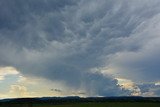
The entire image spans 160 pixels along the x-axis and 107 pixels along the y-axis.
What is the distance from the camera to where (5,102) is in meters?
71.8

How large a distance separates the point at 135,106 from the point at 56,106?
17381mm

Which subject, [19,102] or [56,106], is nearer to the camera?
[19,102]

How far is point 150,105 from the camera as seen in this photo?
7794 cm

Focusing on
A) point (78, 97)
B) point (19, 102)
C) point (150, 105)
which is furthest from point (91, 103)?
point (19, 102)

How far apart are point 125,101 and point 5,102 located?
89.4 ft

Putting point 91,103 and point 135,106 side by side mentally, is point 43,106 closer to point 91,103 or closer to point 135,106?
point 91,103

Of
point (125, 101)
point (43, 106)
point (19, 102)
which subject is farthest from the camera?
point (125, 101)

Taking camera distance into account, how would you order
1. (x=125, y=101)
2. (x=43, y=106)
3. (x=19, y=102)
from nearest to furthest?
(x=19, y=102) < (x=43, y=106) < (x=125, y=101)

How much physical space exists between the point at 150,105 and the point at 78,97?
54.4ft

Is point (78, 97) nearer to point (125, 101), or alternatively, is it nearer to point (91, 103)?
point (91, 103)

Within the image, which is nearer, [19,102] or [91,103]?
[19,102]

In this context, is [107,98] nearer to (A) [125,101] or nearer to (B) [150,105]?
→ (A) [125,101]

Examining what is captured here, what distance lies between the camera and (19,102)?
71.6 m

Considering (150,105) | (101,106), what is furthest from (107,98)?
(150,105)
